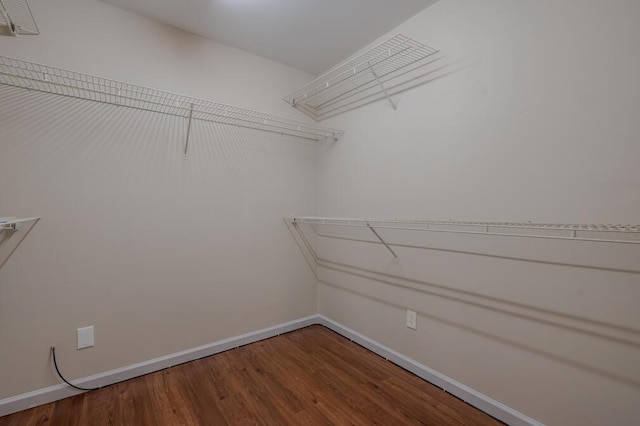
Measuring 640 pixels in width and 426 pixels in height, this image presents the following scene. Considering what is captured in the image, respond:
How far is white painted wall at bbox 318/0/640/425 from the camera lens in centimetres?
120

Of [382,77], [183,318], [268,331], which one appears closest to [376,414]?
[268,331]

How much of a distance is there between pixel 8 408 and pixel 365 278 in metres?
2.22

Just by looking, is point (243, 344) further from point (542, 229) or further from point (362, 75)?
point (362, 75)

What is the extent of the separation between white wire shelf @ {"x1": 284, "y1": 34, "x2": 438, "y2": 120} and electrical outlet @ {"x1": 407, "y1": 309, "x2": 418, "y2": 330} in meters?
1.45

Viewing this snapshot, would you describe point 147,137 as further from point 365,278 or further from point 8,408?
point 365,278

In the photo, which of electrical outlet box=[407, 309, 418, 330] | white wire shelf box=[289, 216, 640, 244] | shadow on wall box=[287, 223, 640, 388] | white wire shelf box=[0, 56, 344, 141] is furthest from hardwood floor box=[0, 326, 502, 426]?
white wire shelf box=[0, 56, 344, 141]

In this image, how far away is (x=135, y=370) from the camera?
1.91 m

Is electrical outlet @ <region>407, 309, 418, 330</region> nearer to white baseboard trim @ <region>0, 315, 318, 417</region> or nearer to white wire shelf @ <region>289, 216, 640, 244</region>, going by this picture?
white wire shelf @ <region>289, 216, 640, 244</region>

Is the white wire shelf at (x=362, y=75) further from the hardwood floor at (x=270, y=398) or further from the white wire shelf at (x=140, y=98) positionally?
the hardwood floor at (x=270, y=398)

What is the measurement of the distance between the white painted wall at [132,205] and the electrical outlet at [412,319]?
3.61ft

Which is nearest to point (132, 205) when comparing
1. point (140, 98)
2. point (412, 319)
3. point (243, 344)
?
point (140, 98)

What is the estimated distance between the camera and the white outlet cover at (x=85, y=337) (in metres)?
1.75

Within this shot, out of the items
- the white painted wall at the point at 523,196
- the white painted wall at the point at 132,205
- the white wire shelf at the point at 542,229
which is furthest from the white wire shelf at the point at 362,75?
the white wire shelf at the point at 542,229

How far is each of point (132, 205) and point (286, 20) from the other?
1.60m
